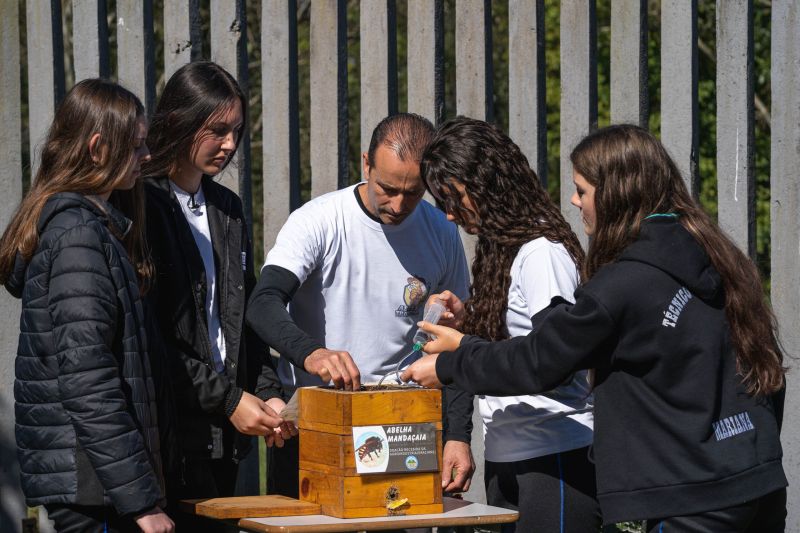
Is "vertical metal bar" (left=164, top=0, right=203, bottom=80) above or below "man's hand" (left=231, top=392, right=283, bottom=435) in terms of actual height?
above

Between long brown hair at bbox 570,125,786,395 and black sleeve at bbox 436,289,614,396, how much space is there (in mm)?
192

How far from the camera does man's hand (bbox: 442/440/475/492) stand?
3459mm

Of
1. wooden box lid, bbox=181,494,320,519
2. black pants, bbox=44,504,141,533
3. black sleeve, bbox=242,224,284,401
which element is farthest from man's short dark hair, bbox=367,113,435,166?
black pants, bbox=44,504,141,533

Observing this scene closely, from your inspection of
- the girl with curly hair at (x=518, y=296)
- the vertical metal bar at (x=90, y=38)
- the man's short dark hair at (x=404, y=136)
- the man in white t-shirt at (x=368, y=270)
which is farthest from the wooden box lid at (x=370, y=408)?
the vertical metal bar at (x=90, y=38)

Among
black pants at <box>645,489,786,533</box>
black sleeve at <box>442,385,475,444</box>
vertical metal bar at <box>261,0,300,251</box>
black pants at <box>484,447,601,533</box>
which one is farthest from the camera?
vertical metal bar at <box>261,0,300,251</box>

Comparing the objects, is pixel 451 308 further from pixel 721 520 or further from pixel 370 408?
pixel 721 520

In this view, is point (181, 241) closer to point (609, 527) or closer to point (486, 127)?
point (486, 127)

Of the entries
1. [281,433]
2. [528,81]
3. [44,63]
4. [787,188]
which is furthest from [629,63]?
[44,63]

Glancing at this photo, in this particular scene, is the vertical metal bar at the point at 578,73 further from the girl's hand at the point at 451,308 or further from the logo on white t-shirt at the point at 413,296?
the girl's hand at the point at 451,308

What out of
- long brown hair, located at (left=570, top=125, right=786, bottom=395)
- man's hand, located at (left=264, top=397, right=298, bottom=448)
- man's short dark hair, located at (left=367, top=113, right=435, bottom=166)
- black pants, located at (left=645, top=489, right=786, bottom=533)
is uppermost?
man's short dark hair, located at (left=367, top=113, right=435, bottom=166)

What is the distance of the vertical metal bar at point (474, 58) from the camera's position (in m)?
4.34

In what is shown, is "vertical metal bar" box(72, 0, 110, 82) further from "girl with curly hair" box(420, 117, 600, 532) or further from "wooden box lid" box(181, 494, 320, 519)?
"wooden box lid" box(181, 494, 320, 519)

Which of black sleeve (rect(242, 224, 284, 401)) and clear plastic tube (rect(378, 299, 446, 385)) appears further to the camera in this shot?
black sleeve (rect(242, 224, 284, 401))

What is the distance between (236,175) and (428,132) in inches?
39.9
